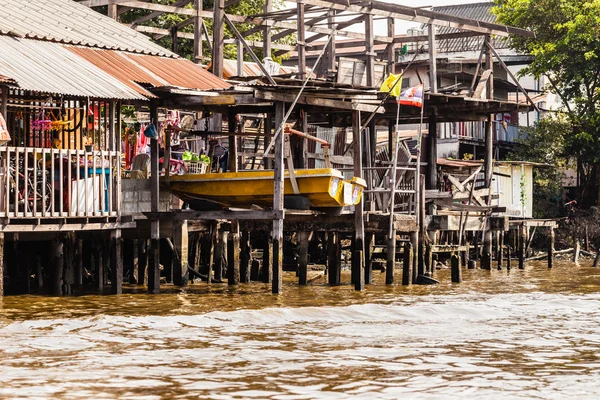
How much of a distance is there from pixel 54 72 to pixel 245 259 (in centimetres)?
630

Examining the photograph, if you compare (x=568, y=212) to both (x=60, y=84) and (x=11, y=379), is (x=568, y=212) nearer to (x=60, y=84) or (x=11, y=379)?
(x=60, y=84)

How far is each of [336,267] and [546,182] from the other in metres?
19.2

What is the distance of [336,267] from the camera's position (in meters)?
22.8

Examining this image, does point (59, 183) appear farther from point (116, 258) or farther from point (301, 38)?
point (301, 38)

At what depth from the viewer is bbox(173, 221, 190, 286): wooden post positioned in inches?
803

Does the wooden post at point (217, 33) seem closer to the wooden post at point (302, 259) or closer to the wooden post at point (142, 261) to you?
the wooden post at point (142, 261)

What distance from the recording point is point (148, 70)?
71.3 feet

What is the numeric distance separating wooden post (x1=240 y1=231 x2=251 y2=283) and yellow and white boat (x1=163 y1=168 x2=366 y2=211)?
210cm

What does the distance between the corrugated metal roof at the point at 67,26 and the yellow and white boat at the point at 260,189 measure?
3527mm

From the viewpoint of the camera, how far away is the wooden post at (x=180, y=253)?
2041 cm

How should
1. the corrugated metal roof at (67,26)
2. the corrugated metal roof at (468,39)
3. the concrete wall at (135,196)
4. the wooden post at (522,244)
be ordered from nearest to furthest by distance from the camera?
1. the concrete wall at (135,196)
2. the corrugated metal roof at (67,26)
3. the wooden post at (522,244)
4. the corrugated metal roof at (468,39)

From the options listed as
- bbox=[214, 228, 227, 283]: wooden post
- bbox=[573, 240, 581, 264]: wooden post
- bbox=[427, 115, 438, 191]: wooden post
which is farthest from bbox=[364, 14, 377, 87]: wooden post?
bbox=[573, 240, 581, 264]: wooden post

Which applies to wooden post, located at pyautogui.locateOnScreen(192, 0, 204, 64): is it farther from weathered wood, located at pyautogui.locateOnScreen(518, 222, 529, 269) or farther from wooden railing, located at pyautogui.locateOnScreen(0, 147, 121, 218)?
weathered wood, located at pyautogui.locateOnScreen(518, 222, 529, 269)

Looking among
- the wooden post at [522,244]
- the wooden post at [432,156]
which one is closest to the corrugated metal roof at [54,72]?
the wooden post at [432,156]
